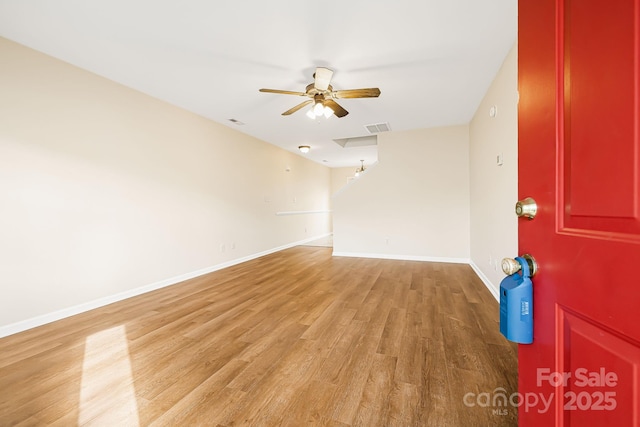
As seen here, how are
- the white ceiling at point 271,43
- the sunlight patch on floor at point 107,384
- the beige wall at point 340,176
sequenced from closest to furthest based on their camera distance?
the sunlight patch on floor at point 107,384, the white ceiling at point 271,43, the beige wall at point 340,176

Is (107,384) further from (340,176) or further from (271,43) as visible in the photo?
(340,176)

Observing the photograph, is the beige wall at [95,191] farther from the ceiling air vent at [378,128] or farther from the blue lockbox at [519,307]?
the blue lockbox at [519,307]

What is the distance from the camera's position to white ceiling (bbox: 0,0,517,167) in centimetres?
178

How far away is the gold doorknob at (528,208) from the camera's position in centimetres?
67

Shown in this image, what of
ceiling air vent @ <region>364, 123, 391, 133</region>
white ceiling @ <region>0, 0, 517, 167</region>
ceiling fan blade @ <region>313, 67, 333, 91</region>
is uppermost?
ceiling air vent @ <region>364, 123, 391, 133</region>

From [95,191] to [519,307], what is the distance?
11.8 feet

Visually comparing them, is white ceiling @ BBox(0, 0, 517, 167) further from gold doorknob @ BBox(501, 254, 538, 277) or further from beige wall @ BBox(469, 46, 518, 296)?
gold doorknob @ BBox(501, 254, 538, 277)

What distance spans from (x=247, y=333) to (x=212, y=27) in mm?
2517

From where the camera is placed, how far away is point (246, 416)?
123 centimetres

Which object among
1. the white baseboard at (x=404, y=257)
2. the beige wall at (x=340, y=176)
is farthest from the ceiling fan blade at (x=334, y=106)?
the beige wall at (x=340, y=176)

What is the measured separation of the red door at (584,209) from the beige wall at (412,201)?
4.09 metres

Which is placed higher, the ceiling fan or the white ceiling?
the white ceiling

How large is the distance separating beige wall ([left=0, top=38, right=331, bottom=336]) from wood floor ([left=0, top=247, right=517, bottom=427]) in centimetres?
43

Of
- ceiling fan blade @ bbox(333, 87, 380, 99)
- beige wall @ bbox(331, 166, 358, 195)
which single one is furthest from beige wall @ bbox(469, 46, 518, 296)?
beige wall @ bbox(331, 166, 358, 195)
